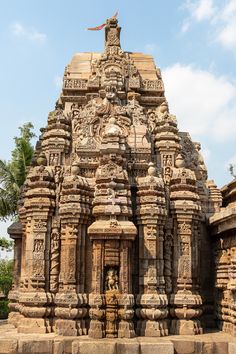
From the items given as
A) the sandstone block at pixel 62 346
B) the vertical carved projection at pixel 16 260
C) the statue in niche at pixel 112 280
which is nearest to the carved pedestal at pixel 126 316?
the statue in niche at pixel 112 280

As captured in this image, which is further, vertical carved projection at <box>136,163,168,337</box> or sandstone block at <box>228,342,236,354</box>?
vertical carved projection at <box>136,163,168,337</box>

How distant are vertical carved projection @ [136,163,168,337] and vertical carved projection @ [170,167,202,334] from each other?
0.46 m

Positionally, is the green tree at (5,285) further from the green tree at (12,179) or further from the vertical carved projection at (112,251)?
the vertical carved projection at (112,251)

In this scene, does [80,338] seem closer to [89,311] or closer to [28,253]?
[89,311]

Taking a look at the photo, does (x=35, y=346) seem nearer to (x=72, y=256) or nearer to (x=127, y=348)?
(x=127, y=348)

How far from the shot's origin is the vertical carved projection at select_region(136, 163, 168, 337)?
1107 cm

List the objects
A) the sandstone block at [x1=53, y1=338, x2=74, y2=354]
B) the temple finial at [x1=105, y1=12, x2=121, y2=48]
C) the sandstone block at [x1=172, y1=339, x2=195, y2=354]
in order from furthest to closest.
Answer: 1. the temple finial at [x1=105, y1=12, x2=121, y2=48]
2. the sandstone block at [x1=172, y1=339, x2=195, y2=354]
3. the sandstone block at [x1=53, y1=338, x2=74, y2=354]

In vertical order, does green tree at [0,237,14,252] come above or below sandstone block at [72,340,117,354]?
above

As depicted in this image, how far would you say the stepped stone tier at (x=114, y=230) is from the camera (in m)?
11.0

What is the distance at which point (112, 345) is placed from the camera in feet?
32.3

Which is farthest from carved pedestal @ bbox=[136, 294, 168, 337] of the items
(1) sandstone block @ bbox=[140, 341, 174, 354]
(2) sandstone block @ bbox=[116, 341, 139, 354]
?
(2) sandstone block @ bbox=[116, 341, 139, 354]

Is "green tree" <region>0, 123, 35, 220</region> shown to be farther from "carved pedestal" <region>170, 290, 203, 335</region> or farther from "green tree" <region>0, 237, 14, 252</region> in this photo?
"carved pedestal" <region>170, 290, 203, 335</region>

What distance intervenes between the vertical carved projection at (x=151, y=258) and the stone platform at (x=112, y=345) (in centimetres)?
56

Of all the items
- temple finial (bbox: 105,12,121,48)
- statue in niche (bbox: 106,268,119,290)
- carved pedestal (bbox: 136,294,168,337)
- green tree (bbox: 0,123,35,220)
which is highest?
temple finial (bbox: 105,12,121,48)
